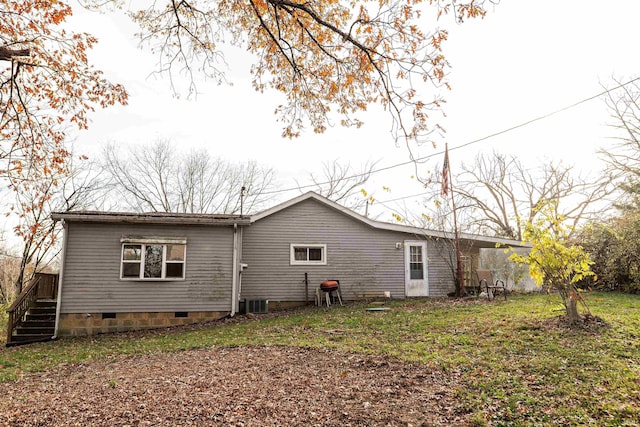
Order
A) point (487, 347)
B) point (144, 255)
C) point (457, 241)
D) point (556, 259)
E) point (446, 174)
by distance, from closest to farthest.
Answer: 1. point (487, 347)
2. point (556, 259)
3. point (144, 255)
4. point (446, 174)
5. point (457, 241)

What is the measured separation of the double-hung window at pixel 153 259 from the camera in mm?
Result: 12672

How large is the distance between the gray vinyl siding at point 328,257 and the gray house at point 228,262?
0.04m

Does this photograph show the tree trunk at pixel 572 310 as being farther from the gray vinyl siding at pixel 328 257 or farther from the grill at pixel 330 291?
the gray vinyl siding at pixel 328 257

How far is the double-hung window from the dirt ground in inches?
198

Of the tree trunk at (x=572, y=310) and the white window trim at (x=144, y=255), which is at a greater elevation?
the white window trim at (x=144, y=255)

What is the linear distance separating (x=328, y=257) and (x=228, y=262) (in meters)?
4.15

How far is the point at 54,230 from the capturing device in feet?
64.7

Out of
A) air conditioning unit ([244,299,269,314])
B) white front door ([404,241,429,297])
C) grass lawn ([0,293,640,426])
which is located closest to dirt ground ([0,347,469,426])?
grass lawn ([0,293,640,426])

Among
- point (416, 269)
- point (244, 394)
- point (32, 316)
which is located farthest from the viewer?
point (416, 269)

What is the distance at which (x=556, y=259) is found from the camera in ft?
25.3

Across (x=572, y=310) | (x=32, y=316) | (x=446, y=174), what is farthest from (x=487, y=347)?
(x=32, y=316)

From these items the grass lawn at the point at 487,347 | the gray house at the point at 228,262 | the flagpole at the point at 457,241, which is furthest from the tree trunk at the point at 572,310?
the flagpole at the point at 457,241

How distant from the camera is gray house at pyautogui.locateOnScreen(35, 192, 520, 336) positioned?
12.3m

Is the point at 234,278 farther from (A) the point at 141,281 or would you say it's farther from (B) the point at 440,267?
(B) the point at 440,267
